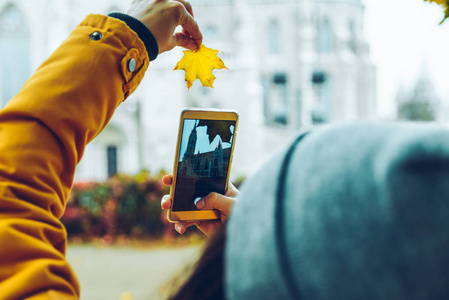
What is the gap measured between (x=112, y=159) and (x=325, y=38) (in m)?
13.4

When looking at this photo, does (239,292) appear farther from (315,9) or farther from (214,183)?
(315,9)

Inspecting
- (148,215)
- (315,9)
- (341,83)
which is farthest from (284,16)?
(148,215)

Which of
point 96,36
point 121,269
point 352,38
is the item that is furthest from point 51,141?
point 352,38

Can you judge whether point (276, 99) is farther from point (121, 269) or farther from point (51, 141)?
point (51, 141)

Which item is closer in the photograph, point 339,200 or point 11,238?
point 339,200

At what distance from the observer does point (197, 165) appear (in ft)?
3.24

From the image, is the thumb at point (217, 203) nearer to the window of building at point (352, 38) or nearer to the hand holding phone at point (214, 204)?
the hand holding phone at point (214, 204)

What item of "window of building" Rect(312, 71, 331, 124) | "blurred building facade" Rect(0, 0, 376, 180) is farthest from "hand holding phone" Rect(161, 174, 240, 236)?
"window of building" Rect(312, 71, 331, 124)

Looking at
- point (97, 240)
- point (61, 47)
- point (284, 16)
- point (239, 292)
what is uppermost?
point (284, 16)

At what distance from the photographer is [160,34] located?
75cm

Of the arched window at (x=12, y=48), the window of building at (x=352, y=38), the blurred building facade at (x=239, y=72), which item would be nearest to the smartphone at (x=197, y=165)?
the blurred building facade at (x=239, y=72)

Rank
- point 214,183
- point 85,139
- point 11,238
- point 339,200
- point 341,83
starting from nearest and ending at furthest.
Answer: point 339,200 → point 11,238 → point 85,139 → point 214,183 → point 341,83

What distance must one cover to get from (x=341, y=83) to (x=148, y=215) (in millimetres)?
18853

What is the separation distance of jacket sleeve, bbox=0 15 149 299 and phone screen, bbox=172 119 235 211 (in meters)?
0.32
